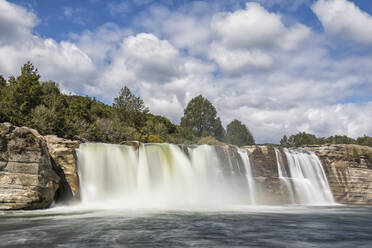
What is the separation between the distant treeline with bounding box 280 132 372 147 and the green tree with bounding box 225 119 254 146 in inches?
888

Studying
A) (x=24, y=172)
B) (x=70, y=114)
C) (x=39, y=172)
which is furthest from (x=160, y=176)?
(x=70, y=114)

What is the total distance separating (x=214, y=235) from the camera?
9.53 m

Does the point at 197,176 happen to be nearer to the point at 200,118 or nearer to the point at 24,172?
the point at 24,172

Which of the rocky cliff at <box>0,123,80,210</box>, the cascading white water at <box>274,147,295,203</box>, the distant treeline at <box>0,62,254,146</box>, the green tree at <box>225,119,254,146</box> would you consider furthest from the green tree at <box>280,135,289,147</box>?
the rocky cliff at <box>0,123,80,210</box>

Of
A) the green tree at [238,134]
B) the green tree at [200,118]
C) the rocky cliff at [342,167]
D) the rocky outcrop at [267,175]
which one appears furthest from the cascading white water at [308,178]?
the green tree at [238,134]

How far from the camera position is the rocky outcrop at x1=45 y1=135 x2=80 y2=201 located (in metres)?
18.5

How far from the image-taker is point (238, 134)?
84000 millimetres

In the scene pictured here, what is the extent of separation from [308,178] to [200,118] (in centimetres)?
4776

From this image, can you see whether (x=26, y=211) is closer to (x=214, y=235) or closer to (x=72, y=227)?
(x=72, y=227)

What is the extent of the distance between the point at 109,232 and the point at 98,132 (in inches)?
1031

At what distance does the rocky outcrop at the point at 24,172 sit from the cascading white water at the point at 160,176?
3587mm

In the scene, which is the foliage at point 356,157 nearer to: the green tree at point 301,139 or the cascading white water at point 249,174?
the cascading white water at point 249,174

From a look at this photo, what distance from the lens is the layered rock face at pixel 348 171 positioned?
34531mm

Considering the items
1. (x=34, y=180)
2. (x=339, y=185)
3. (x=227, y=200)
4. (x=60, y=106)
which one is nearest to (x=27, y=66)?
(x=60, y=106)
